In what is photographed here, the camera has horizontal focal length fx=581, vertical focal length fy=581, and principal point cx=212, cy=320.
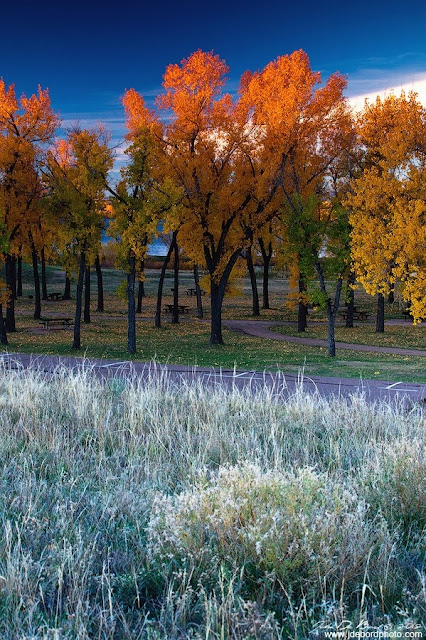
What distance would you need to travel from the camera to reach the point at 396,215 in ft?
60.5

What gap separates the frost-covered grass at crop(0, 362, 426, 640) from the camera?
3.31 meters

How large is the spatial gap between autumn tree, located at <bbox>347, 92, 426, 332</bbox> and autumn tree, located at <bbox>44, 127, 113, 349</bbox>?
29.2ft

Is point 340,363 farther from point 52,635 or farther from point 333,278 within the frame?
point 52,635

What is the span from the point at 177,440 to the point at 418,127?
16944mm

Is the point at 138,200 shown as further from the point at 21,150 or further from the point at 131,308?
the point at 21,150

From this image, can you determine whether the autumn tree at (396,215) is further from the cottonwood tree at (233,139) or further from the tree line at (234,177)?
the cottonwood tree at (233,139)

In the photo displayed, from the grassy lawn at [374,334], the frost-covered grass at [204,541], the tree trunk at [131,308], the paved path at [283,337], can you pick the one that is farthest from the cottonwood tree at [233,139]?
the frost-covered grass at [204,541]

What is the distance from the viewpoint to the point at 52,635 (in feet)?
10.4

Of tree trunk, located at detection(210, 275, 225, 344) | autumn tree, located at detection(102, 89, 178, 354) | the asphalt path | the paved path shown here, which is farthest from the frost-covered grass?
tree trunk, located at detection(210, 275, 225, 344)

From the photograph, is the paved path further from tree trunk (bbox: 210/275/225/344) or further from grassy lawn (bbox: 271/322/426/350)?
tree trunk (bbox: 210/275/225/344)

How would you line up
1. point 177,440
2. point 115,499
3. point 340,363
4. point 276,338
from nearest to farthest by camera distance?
point 115,499 → point 177,440 → point 340,363 → point 276,338

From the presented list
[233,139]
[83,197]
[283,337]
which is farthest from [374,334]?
[83,197]

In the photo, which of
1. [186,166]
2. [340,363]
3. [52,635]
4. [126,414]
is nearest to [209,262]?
[186,166]

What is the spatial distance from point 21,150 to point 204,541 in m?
23.8
